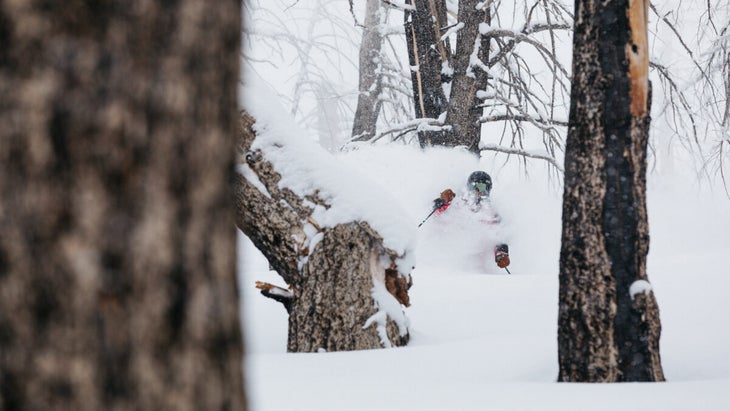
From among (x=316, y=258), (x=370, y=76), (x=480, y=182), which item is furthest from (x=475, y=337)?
(x=370, y=76)

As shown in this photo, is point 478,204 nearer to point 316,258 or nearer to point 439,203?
point 439,203

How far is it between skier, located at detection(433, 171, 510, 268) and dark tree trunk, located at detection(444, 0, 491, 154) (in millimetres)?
862

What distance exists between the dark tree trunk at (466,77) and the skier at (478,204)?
862 mm

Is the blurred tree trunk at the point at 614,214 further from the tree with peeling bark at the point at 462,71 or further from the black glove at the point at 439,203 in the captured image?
the black glove at the point at 439,203

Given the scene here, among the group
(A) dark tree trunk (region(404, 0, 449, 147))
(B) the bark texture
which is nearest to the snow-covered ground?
(B) the bark texture

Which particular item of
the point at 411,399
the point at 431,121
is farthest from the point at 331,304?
the point at 431,121

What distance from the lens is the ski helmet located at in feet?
28.7

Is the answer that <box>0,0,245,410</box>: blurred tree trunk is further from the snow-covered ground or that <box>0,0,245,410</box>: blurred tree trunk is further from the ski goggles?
the ski goggles

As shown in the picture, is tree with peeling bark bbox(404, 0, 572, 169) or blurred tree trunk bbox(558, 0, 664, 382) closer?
blurred tree trunk bbox(558, 0, 664, 382)

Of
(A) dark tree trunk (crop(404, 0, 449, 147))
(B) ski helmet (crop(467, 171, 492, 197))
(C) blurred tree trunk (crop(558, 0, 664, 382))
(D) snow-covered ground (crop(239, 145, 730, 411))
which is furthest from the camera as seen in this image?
(B) ski helmet (crop(467, 171, 492, 197))

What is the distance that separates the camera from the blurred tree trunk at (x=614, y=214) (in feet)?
9.72

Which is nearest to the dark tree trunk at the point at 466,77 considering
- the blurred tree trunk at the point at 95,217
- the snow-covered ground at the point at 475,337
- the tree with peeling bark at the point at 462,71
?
the tree with peeling bark at the point at 462,71

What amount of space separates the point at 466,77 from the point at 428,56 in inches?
24.1

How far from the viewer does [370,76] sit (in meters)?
12.1
